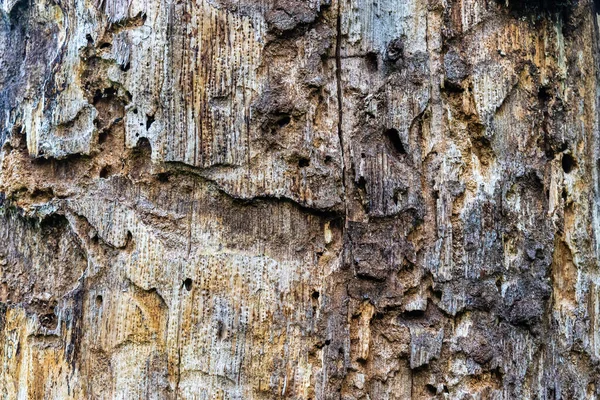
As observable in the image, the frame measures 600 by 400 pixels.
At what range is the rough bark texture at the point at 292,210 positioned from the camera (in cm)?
174

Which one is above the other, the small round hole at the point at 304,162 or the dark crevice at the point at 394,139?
the dark crevice at the point at 394,139

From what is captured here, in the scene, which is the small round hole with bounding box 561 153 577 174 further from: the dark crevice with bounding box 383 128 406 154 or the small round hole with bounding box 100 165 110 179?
the small round hole with bounding box 100 165 110 179

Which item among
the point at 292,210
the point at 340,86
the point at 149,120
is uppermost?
the point at 340,86

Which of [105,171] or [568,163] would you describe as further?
[568,163]

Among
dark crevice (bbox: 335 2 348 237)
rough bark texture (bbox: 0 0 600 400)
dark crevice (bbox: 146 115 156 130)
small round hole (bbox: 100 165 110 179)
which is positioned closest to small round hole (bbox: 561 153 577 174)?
rough bark texture (bbox: 0 0 600 400)

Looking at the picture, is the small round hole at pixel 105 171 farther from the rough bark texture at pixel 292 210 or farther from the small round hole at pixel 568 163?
the small round hole at pixel 568 163

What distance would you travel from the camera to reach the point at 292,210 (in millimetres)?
1772

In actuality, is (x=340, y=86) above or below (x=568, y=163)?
above

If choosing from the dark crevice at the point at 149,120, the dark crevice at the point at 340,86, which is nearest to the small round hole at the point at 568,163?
the dark crevice at the point at 340,86

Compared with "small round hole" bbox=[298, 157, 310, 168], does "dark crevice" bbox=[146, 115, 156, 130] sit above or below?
above

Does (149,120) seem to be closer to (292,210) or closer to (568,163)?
(292,210)

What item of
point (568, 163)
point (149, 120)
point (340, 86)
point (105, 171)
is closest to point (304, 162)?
point (340, 86)

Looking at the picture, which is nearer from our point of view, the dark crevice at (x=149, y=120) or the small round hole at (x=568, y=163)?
the dark crevice at (x=149, y=120)

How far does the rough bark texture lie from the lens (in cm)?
174
